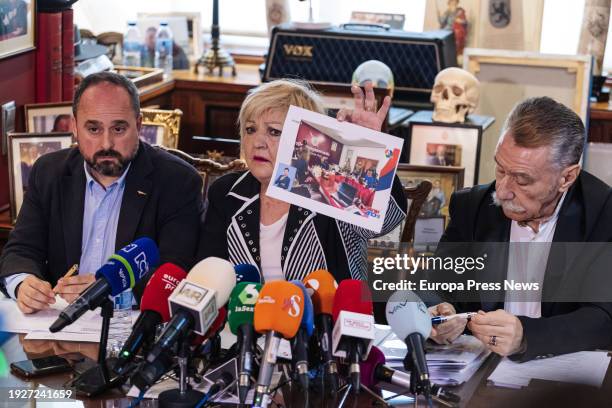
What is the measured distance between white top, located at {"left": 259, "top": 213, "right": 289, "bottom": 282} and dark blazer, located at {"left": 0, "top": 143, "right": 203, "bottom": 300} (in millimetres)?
241

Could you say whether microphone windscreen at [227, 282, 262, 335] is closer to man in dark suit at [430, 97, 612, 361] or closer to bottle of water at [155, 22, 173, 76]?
man in dark suit at [430, 97, 612, 361]

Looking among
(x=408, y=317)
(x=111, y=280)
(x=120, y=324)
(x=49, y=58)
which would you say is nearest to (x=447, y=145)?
(x=49, y=58)

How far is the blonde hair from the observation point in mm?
2773

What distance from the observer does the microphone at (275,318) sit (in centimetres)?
173

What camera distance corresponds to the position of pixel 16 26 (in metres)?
3.94

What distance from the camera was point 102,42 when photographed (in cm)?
568

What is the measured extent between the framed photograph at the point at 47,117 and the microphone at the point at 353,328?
2.52 m

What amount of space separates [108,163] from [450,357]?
3.99 ft

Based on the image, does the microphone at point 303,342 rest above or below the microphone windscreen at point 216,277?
below

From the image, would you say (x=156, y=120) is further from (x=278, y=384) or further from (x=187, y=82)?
(x=278, y=384)

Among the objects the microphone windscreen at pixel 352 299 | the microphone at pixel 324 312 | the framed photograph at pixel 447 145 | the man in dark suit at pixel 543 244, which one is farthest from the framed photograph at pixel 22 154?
the microphone windscreen at pixel 352 299

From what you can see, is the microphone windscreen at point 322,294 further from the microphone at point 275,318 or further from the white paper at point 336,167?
the white paper at point 336,167

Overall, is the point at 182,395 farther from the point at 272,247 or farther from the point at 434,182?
the point at 434,182

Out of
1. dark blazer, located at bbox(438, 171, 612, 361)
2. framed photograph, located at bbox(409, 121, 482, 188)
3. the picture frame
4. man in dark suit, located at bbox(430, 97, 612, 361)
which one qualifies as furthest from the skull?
man in dark suit, located at bbox(430, 97, 612, 361)
